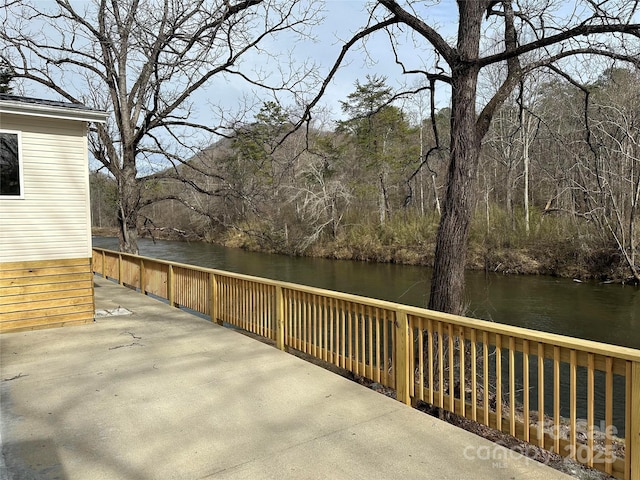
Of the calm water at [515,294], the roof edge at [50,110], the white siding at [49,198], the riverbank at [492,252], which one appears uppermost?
the roof edge at [50,110]

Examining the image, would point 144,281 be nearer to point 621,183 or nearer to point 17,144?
point 17,144

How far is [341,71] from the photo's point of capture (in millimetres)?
7102

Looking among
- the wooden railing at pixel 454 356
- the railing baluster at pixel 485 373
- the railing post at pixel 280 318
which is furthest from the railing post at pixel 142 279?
the railing baluster at pixel 485 373

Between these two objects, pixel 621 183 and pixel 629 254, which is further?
pixel 621 183

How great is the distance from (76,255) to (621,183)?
1789 centimetres

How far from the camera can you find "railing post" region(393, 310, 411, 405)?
3518 millimetres

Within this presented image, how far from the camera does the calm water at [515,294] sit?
10070 mm

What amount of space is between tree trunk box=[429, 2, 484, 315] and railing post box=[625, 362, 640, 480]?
3.05 m

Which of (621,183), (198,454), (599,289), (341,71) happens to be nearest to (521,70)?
(341,71)

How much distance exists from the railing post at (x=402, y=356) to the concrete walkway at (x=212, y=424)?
116mm

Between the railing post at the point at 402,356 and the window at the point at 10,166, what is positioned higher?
the window at the point at 10,166

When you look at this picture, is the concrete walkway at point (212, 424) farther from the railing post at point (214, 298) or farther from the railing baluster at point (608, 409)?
the railing post at point (214, 298)

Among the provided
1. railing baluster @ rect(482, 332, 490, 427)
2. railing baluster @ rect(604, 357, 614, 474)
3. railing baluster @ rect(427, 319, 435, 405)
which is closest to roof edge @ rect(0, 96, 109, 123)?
railing baluster @ rect(427, 319, 435, 405)

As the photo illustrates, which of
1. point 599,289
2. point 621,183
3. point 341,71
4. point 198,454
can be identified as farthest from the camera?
point 621,183
